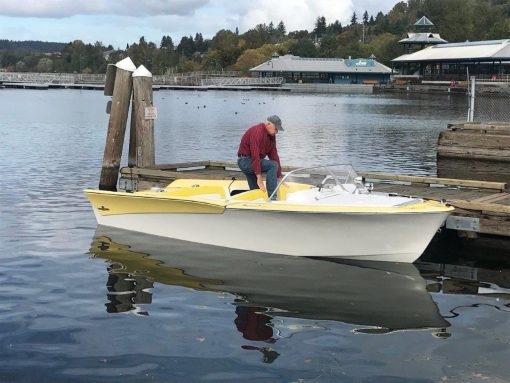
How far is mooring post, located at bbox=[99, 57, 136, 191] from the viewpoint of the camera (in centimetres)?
1794

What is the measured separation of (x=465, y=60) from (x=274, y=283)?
10030 cm

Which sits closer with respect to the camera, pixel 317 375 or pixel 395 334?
pixel 317 375

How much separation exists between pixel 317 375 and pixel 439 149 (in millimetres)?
20223

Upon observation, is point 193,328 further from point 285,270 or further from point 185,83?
point 185,83

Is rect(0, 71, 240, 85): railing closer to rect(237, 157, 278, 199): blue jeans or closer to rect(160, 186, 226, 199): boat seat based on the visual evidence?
rect(160, 186, 226, 199): boat seat

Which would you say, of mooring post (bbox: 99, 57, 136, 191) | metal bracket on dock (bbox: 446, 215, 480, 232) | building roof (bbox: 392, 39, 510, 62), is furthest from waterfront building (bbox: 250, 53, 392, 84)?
metal bracket on dock (bbox: 446, 215, 480, 232)

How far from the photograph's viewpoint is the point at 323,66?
521 feet

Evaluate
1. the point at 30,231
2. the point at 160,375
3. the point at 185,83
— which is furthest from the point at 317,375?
the point at 185,83

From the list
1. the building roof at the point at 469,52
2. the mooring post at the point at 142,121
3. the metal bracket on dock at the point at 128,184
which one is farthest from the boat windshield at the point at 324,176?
the building roof at the point at 469,52

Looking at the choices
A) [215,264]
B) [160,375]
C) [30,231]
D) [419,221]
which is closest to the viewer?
[160,375]

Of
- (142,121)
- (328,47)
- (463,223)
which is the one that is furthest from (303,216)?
(328,47)

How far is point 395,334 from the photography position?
8.77 meters

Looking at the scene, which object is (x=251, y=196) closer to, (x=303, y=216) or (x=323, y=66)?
(x=303, y=216)

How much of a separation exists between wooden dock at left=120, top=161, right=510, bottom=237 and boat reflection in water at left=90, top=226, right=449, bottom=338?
150 centimetres
